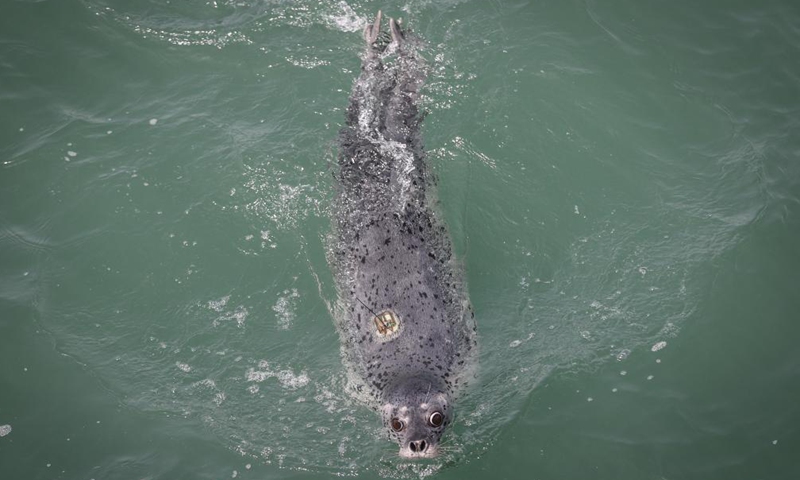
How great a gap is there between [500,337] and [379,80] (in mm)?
3748

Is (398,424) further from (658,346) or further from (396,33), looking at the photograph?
(396,33)

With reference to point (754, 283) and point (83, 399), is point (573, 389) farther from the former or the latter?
point (83, 399)

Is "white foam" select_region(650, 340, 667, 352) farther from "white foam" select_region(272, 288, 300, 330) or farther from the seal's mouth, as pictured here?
"white foam" select_region(272, 288, 300, 330)

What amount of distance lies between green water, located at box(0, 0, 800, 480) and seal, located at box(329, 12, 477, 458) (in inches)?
13.7

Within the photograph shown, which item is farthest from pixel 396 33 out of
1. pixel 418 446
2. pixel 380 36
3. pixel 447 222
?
pixel 418 446

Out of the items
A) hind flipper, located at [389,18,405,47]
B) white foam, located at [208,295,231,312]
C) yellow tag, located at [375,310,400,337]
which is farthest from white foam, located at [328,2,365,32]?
yellow tag, located at [375,310,400,337]

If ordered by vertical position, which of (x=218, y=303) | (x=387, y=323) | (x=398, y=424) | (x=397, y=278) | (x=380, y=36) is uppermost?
(x=380, y=36)

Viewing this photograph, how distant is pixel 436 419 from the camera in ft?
20.5

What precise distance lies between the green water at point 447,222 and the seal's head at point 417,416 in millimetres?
548

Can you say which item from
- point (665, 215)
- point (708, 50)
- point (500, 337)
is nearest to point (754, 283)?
point (665, 215)

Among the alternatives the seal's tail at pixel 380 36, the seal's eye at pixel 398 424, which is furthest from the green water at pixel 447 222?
the seal's eye at pixel 398 424

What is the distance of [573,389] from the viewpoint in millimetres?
7391

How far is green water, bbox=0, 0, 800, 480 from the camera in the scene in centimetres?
709

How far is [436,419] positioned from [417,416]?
0.59 ft
